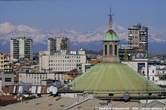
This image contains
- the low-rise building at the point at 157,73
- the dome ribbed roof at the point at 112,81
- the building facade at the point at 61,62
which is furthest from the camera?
the building facade at the point at 61,62

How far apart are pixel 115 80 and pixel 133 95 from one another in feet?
8.82

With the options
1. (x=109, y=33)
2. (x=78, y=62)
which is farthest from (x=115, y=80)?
(x=78, y=62)

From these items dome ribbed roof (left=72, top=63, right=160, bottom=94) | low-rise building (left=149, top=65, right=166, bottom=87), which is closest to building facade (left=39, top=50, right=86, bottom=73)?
low-rise building (left=149, top=65, right=166, bottom=87)

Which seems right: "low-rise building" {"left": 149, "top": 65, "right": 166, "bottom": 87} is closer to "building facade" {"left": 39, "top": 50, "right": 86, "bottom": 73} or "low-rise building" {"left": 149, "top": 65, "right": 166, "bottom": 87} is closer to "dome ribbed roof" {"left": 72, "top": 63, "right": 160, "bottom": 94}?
"building facade" {"left": 39, "top": 50, "right": 86, "bottom": 73}

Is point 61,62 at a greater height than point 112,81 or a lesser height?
greater

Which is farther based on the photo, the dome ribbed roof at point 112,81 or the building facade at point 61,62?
the building facade at point 61,62

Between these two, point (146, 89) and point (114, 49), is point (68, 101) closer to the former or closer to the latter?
point (146, 89)

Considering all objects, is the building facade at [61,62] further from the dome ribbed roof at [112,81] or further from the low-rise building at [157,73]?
the dome ribbed roof at [112,81]

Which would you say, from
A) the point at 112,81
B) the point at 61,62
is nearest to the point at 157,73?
the point at 61,62

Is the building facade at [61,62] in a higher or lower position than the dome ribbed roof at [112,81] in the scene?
higher

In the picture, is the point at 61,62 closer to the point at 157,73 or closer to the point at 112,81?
the point at 157,73

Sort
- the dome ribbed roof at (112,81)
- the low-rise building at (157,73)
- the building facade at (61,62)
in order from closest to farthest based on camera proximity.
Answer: the dome ribbed roof at (112,81)
the low-rise building at (157,73)
the building facade at (61,62)

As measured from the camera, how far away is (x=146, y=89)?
47625 millimetres

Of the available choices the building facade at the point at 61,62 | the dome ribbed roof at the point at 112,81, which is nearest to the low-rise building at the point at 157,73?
the building facade at the point at 61,62
